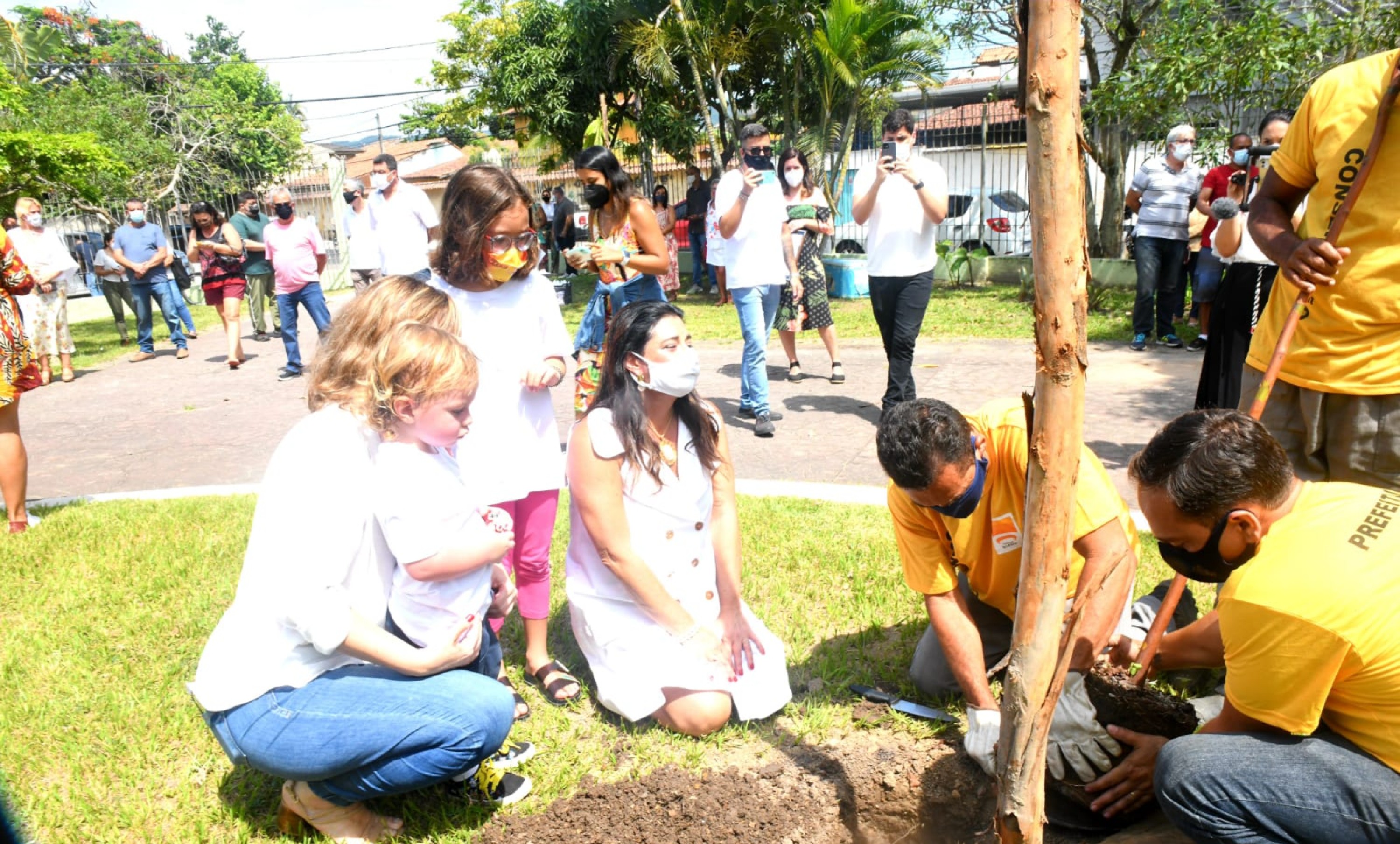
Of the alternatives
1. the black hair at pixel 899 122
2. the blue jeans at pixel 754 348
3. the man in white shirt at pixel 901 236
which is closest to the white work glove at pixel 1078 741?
the man in white shirt at pixel 901 236

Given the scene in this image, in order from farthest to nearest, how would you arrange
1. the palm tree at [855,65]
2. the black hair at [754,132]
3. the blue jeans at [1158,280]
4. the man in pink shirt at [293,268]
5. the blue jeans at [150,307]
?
the palm tree at [855,65]
the blue jeans at [150,307]
the man in pink shirt at [293,268]
the blue jeans at [1158,280]
the black hair at [754,132]

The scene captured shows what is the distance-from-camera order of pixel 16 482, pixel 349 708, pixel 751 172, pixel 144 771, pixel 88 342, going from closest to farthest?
pixel 349 708 → pixel 144 771 → pixel 16 482 → pixel 751 172 → pixel 88 342

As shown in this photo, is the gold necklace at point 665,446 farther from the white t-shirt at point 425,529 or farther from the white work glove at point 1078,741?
the white work glove at point 1078,741

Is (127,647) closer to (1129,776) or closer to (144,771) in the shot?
(144,771)

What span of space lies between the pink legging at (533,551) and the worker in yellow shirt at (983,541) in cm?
129

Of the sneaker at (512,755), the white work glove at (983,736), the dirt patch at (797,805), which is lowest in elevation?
the dirt patch at (797,805)

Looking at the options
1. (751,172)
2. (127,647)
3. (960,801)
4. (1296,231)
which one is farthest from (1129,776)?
(751,172)

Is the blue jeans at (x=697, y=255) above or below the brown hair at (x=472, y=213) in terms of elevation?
below

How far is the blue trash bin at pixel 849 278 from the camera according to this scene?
1334 centimetres

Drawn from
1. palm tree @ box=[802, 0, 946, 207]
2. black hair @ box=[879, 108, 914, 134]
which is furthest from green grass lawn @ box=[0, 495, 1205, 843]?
palm tree @ box=[802, 0, 946, 207]

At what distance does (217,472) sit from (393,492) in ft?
16.6

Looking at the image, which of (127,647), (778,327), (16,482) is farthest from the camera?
(778,327)

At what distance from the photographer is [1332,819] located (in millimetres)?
1994

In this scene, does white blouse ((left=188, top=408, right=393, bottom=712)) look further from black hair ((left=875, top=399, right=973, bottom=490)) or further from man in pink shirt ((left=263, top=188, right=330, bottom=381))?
man in pink shirt ((left=263, top=188, right=330, bottom=381))
